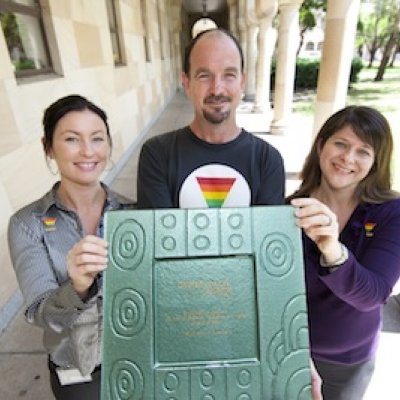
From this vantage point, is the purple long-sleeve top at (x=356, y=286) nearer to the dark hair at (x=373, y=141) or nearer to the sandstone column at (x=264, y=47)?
the dark hair at (x=373, y=141)

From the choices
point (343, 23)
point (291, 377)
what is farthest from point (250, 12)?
point (291, 377)

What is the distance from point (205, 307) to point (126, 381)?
10.1 inches

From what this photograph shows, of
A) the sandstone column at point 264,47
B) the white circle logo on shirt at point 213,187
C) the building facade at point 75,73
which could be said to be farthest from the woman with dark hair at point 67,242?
the sandstone column at point 264,47

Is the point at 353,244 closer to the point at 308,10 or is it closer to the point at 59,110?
the point at 59,110

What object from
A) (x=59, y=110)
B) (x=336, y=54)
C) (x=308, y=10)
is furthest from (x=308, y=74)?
(x=59, y=110)

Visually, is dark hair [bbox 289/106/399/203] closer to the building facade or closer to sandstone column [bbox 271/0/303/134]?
the building facade

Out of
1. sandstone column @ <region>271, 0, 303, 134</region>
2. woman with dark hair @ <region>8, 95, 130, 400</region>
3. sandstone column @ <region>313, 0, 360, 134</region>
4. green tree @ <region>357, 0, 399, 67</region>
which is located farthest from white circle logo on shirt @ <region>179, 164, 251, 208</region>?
green tree @ <region>357, 0, 399, 67</region>

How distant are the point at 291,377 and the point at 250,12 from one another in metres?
11.8

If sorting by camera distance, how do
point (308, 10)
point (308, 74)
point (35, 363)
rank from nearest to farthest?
point (35, 363)
point (308, 74)
point (308, 10)

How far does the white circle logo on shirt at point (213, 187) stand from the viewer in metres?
1.29

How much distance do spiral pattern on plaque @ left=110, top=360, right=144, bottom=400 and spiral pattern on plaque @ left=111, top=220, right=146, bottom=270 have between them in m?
0.23

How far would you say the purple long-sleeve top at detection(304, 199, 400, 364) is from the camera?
101cm

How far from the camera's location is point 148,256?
837 mm

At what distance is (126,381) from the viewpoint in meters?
0.81
